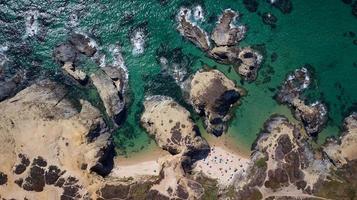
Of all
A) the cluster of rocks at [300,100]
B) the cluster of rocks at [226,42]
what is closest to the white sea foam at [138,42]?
the cluster of rocks at [226,42]

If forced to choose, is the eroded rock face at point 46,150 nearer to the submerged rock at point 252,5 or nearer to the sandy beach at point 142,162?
the sandy beach at point 142,162

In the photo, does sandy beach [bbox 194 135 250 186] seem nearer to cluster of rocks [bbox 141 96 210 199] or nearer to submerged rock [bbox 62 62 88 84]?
cluster of rocks [bbox 141 96 210 199]

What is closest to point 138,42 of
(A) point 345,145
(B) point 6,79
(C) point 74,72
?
(C) point 74,72

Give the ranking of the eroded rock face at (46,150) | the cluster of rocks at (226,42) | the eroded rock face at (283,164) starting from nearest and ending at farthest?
the eroded rock face at (46,150), the eroded rock face at (283,164), the cluster of rocks at (226,42)

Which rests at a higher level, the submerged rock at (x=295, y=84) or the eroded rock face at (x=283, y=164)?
the submerged rock at (x=295, y=84)

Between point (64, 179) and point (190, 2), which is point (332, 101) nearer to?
point (190, 2)

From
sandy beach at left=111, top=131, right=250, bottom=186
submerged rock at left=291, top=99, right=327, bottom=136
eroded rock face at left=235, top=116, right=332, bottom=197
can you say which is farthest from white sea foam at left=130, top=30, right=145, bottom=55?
submerged rock at left=291, top=99, right=327, bottom=136
